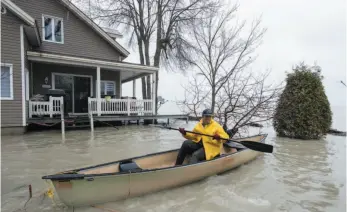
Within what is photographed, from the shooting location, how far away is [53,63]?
1255cm

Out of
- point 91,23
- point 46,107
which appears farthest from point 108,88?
point 46,107

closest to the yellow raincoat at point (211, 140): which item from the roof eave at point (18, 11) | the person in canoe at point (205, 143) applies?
the person in canoe at point (205, 143)

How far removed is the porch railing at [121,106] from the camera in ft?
40.5

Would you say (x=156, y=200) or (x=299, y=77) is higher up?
(x=299, y=77)

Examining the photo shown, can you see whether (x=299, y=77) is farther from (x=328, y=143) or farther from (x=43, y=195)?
(x=43, y=195)

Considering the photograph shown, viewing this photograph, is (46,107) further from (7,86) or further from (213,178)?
(213,178)

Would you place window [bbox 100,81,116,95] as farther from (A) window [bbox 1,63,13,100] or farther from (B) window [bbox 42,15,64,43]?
(A) window [bbox 1,63,13,100]

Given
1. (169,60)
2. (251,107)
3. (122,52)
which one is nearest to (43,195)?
(251,107)

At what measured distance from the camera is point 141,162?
4.96m

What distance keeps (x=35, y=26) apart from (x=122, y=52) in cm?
626

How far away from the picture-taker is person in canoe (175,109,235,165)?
5.24 meters

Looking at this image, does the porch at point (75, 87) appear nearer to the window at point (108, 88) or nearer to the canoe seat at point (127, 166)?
the window at point (108, 88)

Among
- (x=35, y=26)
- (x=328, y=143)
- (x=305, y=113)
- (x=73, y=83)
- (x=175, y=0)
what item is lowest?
(x=328, y=143)

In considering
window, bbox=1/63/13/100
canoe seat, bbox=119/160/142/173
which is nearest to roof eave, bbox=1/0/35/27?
window, bbox=1/63/13/100
